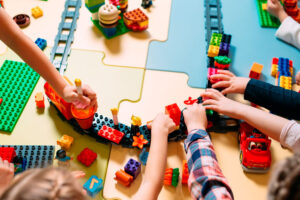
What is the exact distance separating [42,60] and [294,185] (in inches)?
28.6

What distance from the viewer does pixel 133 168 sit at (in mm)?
906

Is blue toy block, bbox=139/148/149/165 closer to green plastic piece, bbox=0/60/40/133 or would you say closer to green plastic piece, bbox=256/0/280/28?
green plastic piece, bbox=0/60/40/133

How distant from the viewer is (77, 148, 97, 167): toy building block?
94cm

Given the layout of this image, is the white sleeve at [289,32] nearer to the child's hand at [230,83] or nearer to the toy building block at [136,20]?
the child's hand at [230,83]

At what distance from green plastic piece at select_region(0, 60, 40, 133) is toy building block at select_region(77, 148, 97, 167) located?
253 millimetres

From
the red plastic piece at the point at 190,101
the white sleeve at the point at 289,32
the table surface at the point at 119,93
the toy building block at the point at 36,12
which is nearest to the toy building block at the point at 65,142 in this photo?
the table surface at the point at 119,93

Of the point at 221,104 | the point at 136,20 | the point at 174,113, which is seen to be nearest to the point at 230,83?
the point at 221,104

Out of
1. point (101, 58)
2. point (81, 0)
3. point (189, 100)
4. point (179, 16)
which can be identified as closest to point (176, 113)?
point (189, 100)

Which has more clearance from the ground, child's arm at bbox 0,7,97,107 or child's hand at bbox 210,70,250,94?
child's arm at bbox 0,7,97,107

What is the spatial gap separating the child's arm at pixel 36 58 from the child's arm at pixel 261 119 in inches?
14.8

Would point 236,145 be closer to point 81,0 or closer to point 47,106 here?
A: point 47,106

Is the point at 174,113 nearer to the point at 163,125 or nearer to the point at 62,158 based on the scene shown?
the point at 163,125

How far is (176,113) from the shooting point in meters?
0.97

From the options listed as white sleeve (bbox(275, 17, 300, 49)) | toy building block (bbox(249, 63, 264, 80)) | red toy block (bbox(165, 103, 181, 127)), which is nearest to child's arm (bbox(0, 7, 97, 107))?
red toy block (bbox(165, 103, 181, 127))
